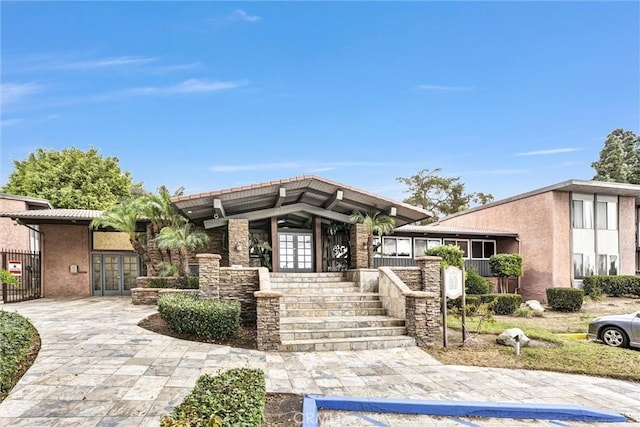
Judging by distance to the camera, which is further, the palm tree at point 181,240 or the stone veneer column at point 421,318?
the palm tree at point 181,240

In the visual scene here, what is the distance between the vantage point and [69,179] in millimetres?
25609

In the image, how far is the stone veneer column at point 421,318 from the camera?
27.8ft

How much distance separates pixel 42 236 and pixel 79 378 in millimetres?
13239

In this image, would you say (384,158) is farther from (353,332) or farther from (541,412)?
(541,412)

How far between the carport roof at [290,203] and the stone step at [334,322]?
13.7ft

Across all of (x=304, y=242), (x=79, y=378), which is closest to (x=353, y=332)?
(x=79, y=378)

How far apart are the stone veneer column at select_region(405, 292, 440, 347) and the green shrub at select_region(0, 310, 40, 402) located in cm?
728

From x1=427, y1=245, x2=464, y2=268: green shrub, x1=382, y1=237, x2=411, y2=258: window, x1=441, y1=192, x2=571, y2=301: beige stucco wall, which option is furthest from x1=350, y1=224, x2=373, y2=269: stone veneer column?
x1=441, y1=192, x2=571, y2=301: beige stucco wall

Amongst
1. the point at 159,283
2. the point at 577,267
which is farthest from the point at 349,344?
the point at 577,267

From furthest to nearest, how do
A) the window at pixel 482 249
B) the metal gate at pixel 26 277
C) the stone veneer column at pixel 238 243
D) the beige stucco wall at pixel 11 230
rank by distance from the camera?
1. the window at pixel 482 249
2. the beige stucco wall at pixel 11 230
3. the metal gate at pixel 26 277
4. the stone veneer column at pixel 238 243

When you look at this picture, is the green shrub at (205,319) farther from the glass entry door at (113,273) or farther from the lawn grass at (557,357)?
the glass entry door at (113,273)

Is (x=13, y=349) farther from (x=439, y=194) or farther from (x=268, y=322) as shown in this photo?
(x=439, y=194)

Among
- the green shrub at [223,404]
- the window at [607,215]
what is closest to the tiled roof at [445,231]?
the window at [607,215]

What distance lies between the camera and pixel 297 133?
20.5 metres
